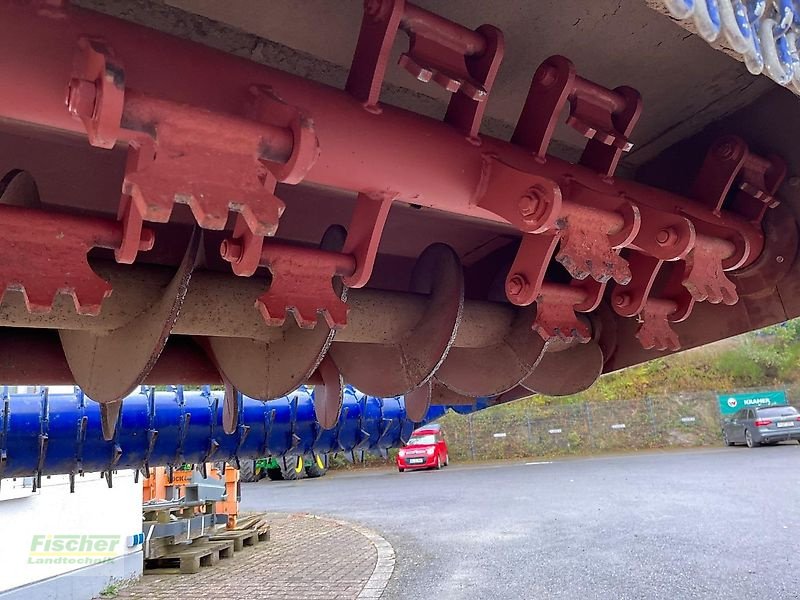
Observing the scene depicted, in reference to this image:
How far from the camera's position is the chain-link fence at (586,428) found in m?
19.4

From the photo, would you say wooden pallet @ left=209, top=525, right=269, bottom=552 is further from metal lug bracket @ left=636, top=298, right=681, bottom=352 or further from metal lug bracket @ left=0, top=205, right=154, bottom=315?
metal lug bracket @ left=0, top=205, right=154, bottom=315

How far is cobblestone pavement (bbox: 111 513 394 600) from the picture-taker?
6473mm

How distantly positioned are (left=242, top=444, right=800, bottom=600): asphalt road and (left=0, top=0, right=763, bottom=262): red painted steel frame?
18.1ft

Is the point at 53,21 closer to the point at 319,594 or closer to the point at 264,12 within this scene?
the point at 264,12

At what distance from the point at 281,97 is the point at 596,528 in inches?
334

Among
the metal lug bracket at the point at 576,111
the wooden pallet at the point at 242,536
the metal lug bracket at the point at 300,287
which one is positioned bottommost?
the wooden pallet at the point at 242,536

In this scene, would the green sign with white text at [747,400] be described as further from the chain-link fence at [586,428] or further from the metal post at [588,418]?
the metal post at [588,418]

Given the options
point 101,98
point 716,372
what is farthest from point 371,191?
point 716,372

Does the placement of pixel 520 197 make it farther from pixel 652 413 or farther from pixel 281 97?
pixel 652 413

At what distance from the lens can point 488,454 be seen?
2033 cm

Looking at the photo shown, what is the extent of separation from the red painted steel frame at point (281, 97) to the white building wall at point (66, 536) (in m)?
4.90

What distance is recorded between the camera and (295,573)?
7.40 m

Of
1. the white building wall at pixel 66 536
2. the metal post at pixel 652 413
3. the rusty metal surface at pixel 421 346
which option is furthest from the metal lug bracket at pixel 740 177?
the metal post at pixel 652 413

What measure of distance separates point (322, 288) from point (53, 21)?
1.81 feet
